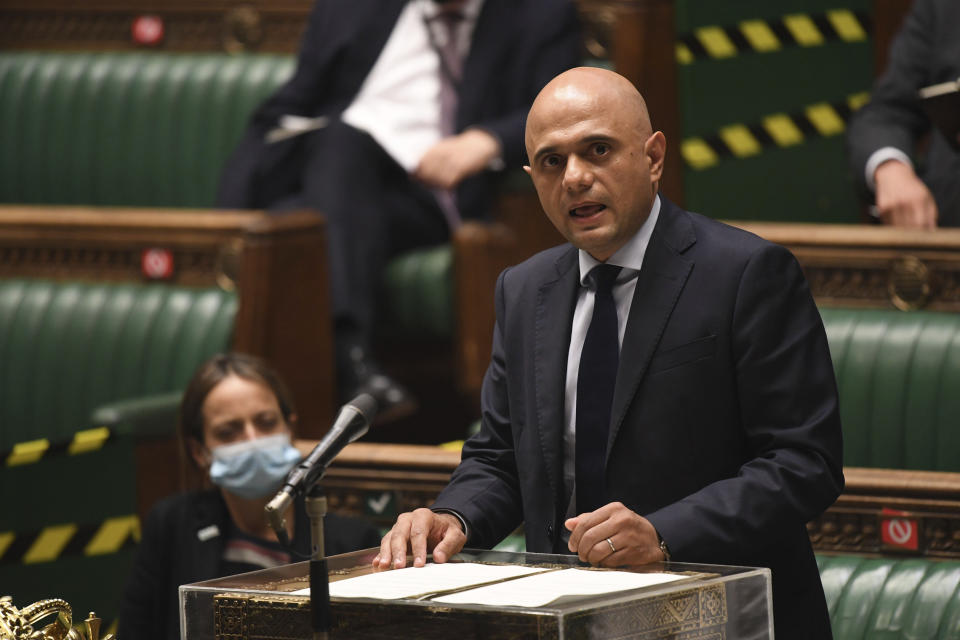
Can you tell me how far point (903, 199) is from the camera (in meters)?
2.84

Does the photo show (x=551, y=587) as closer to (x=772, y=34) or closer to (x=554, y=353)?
(x=554, y=353)

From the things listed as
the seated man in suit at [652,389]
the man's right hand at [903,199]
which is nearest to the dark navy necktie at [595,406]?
the seated man in suit at [652,389]

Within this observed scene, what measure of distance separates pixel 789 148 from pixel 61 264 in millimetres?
1634

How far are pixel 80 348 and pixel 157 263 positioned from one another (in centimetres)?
25

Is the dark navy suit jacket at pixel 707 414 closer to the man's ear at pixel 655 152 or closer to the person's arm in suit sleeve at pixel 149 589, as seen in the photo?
the man's ear at pixel 655 152

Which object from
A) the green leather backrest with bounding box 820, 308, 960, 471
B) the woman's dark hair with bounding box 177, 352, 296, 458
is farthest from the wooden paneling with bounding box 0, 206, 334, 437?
the green leather backrest with bounding box 820, 308, 960, 471

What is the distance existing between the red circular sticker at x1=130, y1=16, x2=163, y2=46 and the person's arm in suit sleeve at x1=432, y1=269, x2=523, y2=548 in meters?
2.75

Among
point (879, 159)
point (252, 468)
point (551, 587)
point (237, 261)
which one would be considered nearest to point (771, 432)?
point (551, 587)

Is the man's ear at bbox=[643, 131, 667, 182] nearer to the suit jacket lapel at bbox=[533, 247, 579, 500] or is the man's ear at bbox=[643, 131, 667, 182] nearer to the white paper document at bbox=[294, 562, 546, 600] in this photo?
the suit jacket lapel at bbox=[533, 247, 579, 500]

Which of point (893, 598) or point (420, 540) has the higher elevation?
point (420, 540)

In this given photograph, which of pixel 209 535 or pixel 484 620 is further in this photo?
pixel 209 535

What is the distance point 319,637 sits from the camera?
137 centimetres

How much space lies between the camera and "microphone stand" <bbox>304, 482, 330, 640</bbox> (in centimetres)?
136

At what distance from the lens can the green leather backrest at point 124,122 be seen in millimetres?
4059
